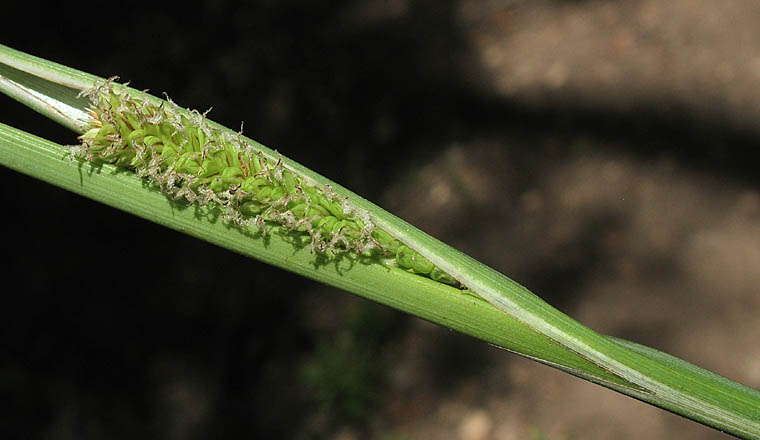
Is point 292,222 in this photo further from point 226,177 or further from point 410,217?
point 410,217

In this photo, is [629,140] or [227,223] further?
[629,140]

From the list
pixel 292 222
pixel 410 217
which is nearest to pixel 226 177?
pixel 292 222

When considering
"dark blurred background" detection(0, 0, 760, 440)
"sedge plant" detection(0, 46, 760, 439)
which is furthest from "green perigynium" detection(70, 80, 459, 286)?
"dark blurred background" detection(0, 0, 760, 440)

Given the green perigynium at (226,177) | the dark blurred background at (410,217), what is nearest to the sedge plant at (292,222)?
the green perigynium at (226,177)

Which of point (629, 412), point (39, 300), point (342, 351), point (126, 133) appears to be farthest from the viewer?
point (39, 300)

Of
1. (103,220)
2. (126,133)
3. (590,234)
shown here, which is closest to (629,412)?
(590,234)

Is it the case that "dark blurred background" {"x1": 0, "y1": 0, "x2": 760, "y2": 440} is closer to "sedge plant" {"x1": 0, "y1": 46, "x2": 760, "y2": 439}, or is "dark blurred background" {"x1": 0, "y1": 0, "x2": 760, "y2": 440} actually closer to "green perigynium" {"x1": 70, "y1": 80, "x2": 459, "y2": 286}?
"sedge plant" {"x1": 0, "y1": 46, "x2": 760, "y2": 439}

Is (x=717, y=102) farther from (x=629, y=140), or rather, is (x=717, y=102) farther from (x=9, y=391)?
(x=9, y=391)

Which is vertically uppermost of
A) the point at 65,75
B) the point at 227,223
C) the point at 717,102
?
the point at 717,102
